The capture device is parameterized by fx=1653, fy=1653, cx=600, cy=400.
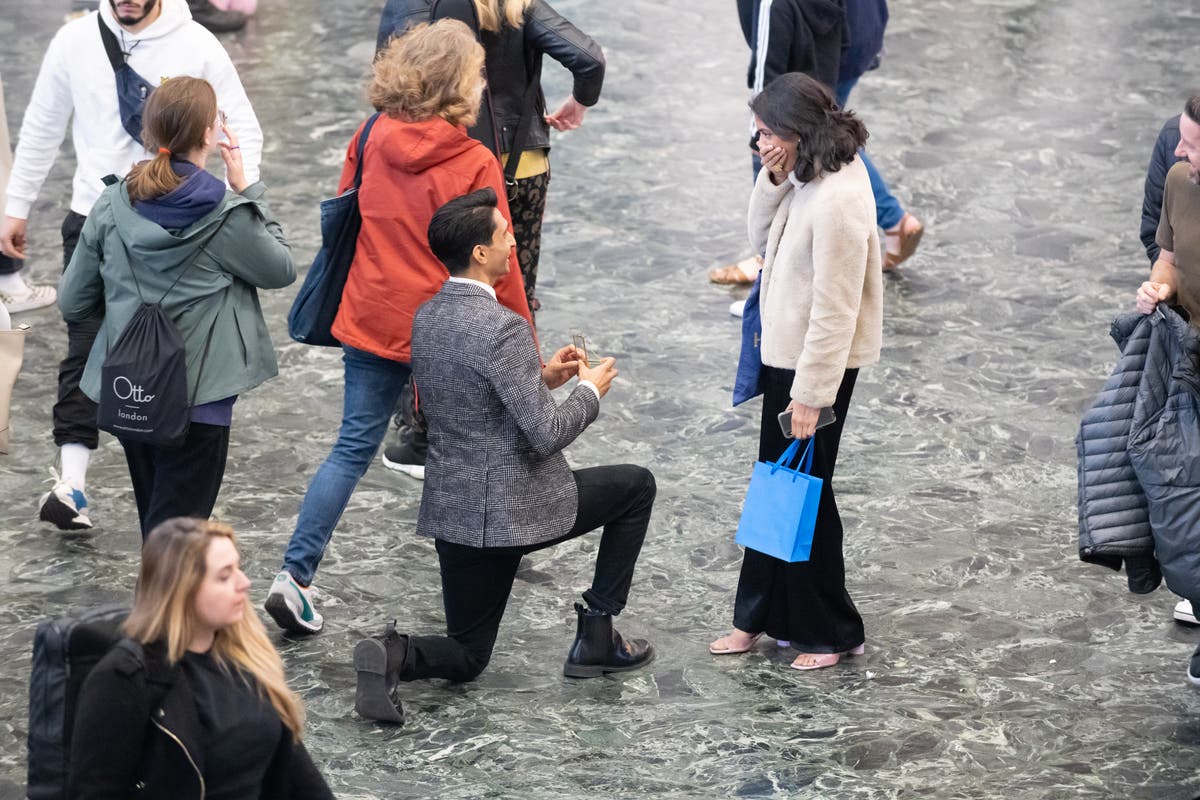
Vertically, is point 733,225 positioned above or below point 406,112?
below

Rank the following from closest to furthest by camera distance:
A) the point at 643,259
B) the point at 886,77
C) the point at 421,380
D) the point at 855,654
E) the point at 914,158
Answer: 1. the point at 421,380
2. the point at 855,654
3. the point at 643,259
4. the point at 914,158
5. the point at 886,77

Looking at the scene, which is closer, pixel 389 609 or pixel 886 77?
pixel 389 609

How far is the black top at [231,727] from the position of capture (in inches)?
124

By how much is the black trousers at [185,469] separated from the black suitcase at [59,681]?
152 cm

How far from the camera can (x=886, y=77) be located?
1120 cm

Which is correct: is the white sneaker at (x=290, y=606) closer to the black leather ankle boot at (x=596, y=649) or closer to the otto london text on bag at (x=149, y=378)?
the otto london text on bag at (x=149, y=378)

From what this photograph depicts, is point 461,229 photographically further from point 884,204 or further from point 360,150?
point 884,204

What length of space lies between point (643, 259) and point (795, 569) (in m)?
3.62

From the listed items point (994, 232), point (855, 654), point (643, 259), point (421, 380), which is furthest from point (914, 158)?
point (421, 380)

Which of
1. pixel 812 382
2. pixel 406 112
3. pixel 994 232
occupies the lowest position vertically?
pixel 994 232

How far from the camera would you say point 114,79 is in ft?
17.1

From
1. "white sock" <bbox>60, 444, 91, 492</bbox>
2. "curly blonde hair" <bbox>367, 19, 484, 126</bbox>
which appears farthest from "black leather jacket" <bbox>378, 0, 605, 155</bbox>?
"white sock" <bbox>60, 444, 91, 492</bbox>

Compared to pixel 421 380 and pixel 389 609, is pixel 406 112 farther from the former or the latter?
pixel 389 609

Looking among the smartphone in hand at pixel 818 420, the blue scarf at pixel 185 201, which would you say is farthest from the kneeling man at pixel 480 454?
the blue scarf at pixel 185 201
